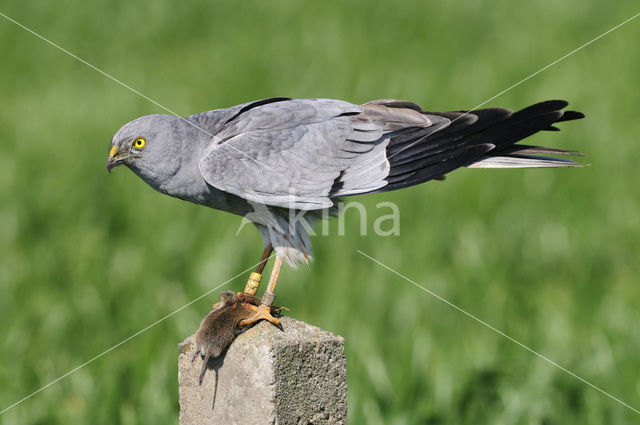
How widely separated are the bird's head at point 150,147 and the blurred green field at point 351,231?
288 cm

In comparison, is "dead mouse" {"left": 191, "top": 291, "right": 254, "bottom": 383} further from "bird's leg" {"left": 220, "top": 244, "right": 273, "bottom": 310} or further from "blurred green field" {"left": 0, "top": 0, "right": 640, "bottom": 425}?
"blurred green field" {"left": 0, "top": 0, "right": 640, "bottom": 425}

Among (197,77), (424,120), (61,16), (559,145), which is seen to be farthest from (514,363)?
(61,16)

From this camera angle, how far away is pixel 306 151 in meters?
3.64

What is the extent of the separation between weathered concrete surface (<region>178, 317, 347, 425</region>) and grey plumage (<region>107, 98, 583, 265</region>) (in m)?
0.62

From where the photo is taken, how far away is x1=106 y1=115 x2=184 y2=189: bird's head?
3.36 meters

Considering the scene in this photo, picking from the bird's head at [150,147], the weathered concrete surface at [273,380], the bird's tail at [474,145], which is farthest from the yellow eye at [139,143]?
the bird's tail at [474,145]

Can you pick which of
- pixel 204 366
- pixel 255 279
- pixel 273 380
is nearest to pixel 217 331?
pixel 204 366

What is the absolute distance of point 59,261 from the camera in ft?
28.8

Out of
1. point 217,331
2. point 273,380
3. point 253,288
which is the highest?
point 253,288

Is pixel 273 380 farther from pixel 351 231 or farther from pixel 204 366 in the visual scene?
pixel 351 231

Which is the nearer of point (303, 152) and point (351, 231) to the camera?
point (303, 152)

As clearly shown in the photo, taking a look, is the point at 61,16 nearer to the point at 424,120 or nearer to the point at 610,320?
the point at 610,320

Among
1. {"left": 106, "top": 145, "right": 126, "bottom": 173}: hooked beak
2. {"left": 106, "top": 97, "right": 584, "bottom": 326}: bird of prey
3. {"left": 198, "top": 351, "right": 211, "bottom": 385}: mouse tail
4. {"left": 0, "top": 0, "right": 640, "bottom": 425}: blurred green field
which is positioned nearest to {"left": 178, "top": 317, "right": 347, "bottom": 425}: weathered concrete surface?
{"left": 198, "top": 351, "right": 211, "bottom": 385}: mouse tail

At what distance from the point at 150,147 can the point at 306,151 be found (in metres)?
0.75
